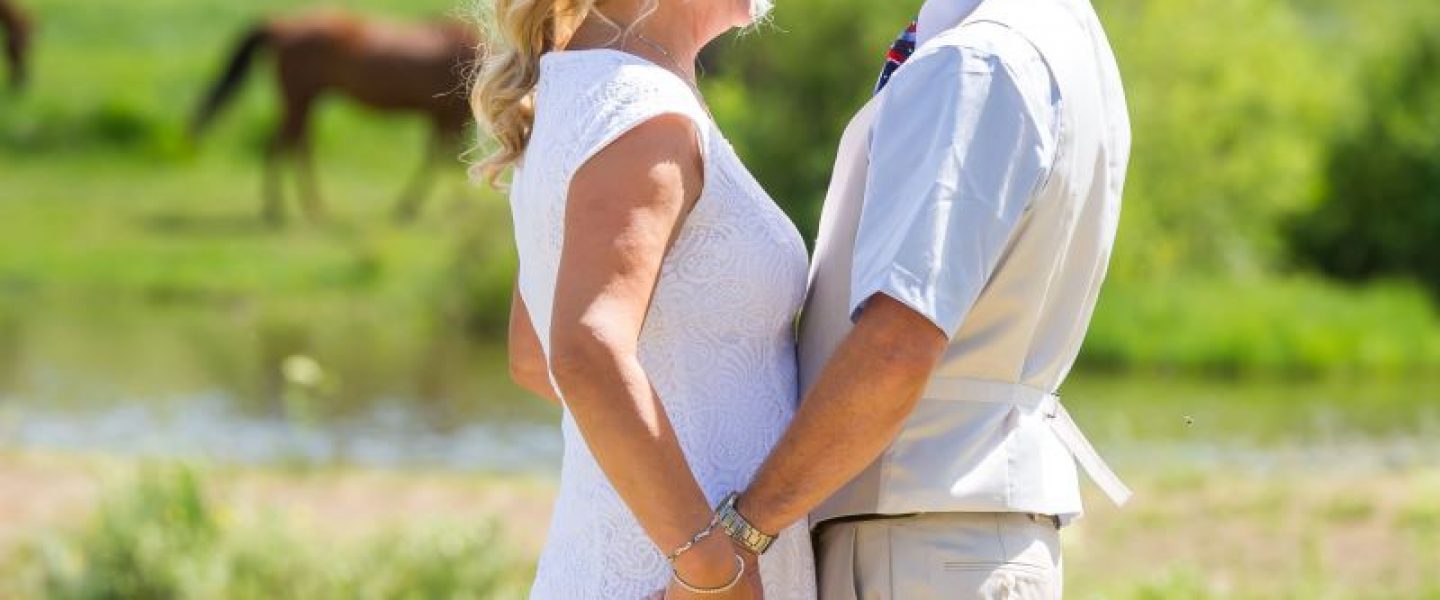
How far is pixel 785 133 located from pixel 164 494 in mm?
15394

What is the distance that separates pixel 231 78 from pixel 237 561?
20.9m

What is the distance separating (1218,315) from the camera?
18.1 metres

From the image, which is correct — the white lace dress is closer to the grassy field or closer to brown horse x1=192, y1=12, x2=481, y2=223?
the grassy field

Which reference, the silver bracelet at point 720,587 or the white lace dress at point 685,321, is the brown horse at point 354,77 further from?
the silver bracelet at point 720,587

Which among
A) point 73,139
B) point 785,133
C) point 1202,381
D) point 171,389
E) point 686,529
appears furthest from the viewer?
point 73,139

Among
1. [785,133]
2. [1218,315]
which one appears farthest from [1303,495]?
[785,133]

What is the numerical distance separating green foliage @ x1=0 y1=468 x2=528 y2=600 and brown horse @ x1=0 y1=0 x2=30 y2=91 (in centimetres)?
2446

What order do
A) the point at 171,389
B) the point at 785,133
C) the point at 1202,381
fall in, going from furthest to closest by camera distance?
the point at 785,133
the point at 1202,381
the point at 171,389

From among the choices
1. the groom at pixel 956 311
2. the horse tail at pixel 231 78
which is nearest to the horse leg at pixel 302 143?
the horse tail at pixel 231 78

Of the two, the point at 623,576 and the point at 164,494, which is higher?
the point at 623,576

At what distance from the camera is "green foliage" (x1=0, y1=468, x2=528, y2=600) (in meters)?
4.81

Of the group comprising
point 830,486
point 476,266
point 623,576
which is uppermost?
point 830,486

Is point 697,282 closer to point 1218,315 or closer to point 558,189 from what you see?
point 558,189

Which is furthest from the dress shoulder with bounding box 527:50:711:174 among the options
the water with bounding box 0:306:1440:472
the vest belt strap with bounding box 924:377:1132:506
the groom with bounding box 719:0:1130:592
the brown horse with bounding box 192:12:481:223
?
the brown horse with bounding box 192:12:481:223
